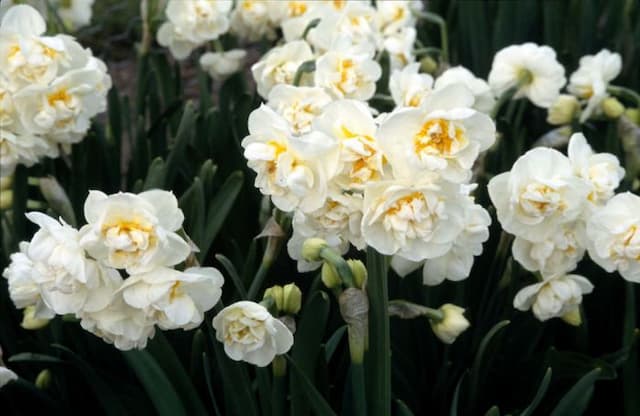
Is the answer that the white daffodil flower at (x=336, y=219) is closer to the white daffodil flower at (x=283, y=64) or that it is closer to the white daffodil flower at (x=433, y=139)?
the white daffodil flower at (x=433, y=139)

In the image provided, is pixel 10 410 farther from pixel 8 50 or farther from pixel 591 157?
pixel 591 157

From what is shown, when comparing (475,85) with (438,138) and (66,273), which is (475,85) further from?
(66,273)

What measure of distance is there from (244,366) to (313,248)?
26cm

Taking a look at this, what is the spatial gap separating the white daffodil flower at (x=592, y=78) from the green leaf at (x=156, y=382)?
1.13 meters

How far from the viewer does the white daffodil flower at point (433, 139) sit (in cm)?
107

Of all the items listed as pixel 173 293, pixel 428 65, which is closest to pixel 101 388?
pixel 173 293

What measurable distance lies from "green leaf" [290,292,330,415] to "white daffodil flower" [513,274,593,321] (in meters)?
0.34

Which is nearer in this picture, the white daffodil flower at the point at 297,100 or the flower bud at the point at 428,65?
the white daffodil flower at the point at 297,100

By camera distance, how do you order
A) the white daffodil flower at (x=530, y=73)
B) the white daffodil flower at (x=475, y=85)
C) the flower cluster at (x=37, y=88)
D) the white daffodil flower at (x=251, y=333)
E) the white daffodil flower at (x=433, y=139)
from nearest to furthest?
1. the white daffodil flower at (x=433, y=139)
2. the white daffodil flower at (x=251, y=333)
3. the flower cluster at (x=37, y=88)
4. the white daffodil flower at (x=475, y=85)
5. the white daffodil flower at (x=530, y=73)

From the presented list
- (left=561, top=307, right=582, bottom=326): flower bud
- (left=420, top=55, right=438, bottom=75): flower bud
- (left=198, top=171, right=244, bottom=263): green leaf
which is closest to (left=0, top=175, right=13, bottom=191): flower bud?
(left=198, top=171, right=244, bottom=263): green leaf

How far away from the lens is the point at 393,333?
5.52 feet

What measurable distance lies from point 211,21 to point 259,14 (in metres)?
0.14

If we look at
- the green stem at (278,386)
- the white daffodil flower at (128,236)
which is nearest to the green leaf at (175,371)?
the green stem at (278,386)

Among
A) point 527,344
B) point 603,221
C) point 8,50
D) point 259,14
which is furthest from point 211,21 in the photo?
point 603,221
